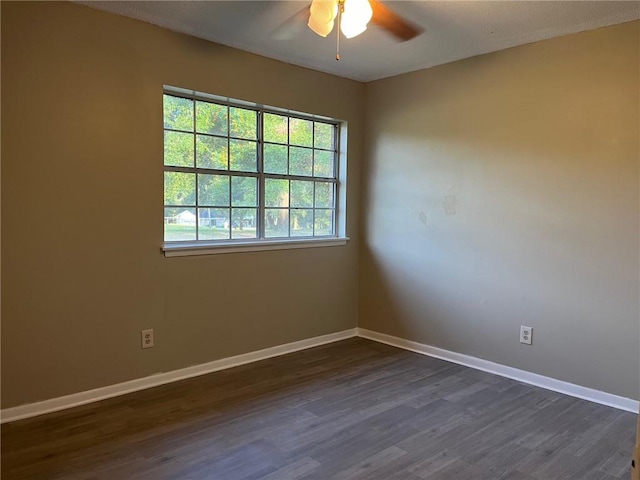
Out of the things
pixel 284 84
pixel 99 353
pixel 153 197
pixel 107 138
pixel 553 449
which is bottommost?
pixel 553 449

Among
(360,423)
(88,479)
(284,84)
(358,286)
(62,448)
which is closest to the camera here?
(88,479)

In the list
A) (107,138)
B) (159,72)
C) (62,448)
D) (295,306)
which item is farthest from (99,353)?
(159,72)

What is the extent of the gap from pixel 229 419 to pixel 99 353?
0.92 m

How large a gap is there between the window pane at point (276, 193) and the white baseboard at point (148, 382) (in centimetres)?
114

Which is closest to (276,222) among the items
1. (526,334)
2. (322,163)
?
(322,163)

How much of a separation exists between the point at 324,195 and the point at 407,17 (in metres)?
1.78

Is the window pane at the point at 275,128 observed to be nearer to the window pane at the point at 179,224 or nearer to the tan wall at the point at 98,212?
the tan wall at the point at 98,212

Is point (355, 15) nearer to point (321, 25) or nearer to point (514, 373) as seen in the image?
point (321, 25)

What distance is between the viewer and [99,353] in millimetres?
2932

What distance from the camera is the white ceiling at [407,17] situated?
8.78ft

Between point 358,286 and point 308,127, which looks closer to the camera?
point 308,127

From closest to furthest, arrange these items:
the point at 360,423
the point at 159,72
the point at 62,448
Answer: the point at 62,448, the point at 360,423, the point at 159,72

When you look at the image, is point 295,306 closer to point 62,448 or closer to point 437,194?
point 437,194

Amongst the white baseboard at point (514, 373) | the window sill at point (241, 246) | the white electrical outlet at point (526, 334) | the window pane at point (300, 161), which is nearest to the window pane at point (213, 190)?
the window sill at point (241, 246)
